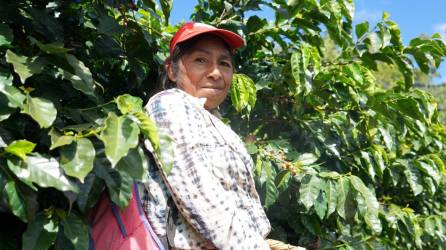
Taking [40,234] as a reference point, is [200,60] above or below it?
above

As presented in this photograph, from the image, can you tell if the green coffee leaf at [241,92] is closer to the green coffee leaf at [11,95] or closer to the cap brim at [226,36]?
the cap brim at [226,36]

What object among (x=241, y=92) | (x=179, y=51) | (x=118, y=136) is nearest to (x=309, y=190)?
(x=241, y=92)

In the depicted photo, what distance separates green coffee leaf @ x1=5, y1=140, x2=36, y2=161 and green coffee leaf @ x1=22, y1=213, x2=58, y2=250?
0.58ft

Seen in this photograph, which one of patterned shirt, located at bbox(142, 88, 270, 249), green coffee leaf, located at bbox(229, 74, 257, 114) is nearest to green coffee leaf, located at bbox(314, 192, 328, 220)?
green coffee leaf, located at bbox(229, 74, 257, 114)

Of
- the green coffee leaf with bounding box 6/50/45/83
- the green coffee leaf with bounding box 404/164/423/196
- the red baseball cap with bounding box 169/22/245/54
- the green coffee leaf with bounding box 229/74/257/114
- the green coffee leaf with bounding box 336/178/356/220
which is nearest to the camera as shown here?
the green coffee leaf with bounding box 6/50/45/83

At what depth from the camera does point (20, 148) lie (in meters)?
1.10

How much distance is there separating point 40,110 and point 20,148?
3.5 inches

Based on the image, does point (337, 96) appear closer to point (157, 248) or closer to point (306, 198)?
point (306, 198)

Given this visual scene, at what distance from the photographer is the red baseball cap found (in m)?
1.64

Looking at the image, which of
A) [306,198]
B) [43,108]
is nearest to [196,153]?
[43,108]

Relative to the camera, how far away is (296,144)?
2.61 m

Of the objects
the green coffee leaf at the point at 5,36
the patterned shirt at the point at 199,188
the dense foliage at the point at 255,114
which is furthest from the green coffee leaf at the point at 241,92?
the green coffee leaf at the point at 5,36

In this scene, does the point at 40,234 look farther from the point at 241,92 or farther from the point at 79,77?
the point at 241,92

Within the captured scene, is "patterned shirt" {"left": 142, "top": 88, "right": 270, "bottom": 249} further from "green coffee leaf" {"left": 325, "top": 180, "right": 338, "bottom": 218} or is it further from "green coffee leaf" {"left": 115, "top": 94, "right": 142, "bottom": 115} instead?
"green coffee leaf" {"left": 325, "top": 180, "right": 338, "bottom": 218}
